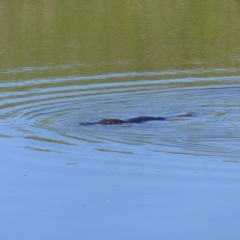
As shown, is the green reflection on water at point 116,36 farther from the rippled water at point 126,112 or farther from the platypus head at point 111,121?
the platypus head at point 111,121

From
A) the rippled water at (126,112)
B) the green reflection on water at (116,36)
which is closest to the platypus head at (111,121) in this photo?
the rippled water at (126,112)

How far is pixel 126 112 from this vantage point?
54.7 feet

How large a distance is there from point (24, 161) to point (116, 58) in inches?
486

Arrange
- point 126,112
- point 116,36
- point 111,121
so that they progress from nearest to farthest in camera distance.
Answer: point 111,121
point 126,112
point 116,36

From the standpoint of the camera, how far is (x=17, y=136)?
14453mm

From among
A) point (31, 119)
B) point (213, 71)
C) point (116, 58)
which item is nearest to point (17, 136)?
point (31, 119)

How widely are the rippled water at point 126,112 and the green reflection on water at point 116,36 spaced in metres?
A: 2.23

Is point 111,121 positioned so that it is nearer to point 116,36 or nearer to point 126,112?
point 126,112

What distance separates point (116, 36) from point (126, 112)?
529 inches

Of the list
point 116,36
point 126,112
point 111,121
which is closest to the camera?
point 111,121

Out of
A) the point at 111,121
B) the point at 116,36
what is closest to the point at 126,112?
the point at 111,121

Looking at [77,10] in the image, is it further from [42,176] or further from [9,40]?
[42,176]

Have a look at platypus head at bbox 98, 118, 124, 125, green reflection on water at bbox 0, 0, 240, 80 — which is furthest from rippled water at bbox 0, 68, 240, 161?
green reflection on water at bbox 0, 0, 240, 80

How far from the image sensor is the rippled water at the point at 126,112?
44.2ft
